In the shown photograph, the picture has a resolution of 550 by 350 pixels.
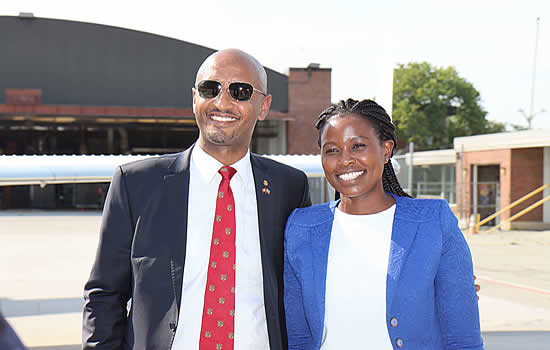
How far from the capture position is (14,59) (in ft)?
74.9

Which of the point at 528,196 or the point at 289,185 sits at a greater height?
the point at 289,185

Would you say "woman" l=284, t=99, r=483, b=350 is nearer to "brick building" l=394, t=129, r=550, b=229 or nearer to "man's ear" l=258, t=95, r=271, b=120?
"man's ear" l=258, t=95, r=271, b=120

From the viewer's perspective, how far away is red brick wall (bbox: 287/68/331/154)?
25234 millimetres

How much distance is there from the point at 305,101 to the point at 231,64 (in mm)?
23331

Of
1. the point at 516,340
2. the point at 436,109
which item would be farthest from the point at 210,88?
the point at 436,109

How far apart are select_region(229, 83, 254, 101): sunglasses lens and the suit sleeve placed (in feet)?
2.25

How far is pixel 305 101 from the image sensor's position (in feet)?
82.8

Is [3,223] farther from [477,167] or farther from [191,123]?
[477,167]

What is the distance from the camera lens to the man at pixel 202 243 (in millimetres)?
2016

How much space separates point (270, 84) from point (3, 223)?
561 inches

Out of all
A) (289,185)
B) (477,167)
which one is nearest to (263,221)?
(289,185)

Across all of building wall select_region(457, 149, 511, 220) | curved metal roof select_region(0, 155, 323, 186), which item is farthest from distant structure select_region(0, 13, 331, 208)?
curved metal roof select_region(0, 155, 323, 186)

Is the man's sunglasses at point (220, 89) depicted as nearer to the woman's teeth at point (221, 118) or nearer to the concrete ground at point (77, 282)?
the woman's teeth at point (221, 118)

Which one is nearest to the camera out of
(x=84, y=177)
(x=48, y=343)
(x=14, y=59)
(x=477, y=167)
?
(x=84, y=177)
